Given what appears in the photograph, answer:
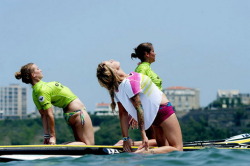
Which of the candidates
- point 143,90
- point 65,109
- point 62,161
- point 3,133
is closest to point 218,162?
point 143,90

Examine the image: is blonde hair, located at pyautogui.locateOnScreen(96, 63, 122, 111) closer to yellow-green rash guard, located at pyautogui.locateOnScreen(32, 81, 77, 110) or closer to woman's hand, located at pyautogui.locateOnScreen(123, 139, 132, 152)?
woman's hand, located at pyautogui.locateOnScreen(123, 139, 132, 152)

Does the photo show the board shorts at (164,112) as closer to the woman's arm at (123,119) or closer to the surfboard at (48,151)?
the woman's arm at (123,119)

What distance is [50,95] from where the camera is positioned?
12.5 metres

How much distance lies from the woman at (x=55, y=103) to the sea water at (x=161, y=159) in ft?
3.42

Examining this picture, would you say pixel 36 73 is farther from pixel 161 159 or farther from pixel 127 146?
pixel 161 159

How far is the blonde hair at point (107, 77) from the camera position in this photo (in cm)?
1082

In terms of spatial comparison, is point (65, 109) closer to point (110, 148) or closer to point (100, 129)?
point (110, 148)

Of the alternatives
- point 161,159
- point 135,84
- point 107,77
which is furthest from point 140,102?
point 161,159

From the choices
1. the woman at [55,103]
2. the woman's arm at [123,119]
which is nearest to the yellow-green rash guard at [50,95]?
the woman at [55,103]

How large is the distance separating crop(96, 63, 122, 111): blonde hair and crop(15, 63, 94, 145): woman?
1.69 meters

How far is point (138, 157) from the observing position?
35.2ft

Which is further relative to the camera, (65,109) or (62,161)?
(65,109)

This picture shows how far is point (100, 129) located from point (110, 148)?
180 metres

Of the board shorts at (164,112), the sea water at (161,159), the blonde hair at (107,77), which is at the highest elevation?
the blonde hair at (107,77)
